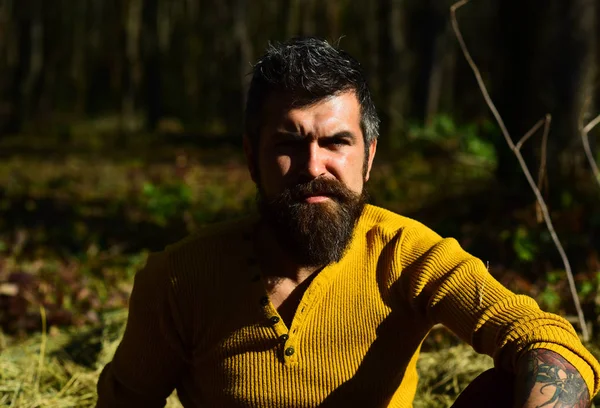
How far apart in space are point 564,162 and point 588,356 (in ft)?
16.1

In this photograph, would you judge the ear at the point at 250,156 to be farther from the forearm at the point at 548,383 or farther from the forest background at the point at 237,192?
the forearm at the point at 548,383

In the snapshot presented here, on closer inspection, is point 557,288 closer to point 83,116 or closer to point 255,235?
point 255,235

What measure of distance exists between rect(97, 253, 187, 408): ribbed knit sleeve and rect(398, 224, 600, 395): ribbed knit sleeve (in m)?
0.84

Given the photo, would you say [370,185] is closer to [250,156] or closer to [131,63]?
[250,156]

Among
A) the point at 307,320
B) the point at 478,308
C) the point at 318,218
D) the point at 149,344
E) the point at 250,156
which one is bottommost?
the point at 149,344

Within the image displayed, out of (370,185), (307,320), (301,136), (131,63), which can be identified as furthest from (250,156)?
(131,63)

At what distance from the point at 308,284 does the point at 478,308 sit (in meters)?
0.63

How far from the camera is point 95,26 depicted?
31.0m

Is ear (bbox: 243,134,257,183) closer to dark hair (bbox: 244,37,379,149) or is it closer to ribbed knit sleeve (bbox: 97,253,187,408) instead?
dark hair (bbox: 244,37,379,149)

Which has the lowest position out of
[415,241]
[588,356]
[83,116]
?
[83,116]

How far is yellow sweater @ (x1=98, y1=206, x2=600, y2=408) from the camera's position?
2564mm

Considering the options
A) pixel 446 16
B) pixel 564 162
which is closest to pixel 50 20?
pixel 446 16

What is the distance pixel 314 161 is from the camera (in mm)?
2631

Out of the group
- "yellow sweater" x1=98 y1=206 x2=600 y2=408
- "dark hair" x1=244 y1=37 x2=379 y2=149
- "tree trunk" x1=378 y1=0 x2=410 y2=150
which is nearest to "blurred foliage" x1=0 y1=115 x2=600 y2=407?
"tree trunk" x1=378 y1=0 x2=410 y2=150
